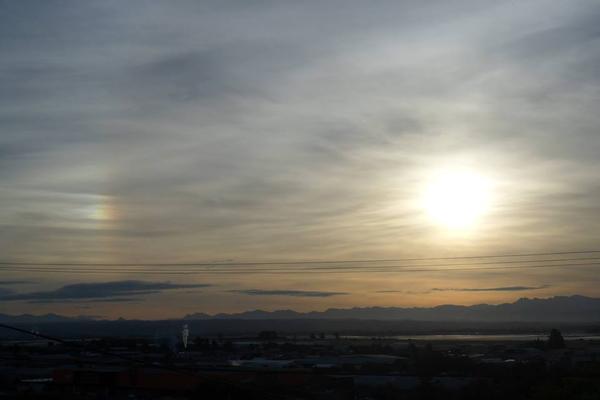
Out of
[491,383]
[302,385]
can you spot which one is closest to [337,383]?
[302,385]

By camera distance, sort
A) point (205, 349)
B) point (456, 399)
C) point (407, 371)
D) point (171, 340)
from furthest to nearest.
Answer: point (205, 349) → point (171, 340) → point (407, 371) → point (456, 399)

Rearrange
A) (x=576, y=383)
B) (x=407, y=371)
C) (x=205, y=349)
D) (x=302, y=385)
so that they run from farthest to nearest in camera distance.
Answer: (x=205, y=349)
(x=407, y=371)
(x=302, y=385)
(x=576, y=383)

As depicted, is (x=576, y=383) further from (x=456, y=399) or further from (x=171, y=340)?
(x=171, y=340)

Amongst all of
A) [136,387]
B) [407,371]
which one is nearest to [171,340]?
[407,371]

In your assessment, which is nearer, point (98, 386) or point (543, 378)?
point (543, 378)

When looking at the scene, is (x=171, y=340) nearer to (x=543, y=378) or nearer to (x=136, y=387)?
(x=136, y=387)

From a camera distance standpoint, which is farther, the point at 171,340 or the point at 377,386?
the point at 171,340

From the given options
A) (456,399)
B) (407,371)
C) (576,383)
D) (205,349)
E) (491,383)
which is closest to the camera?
(576,383)

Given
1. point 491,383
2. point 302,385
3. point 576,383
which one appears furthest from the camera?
point 302,385

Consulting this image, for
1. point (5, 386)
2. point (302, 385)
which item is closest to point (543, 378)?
point (302, 385)
